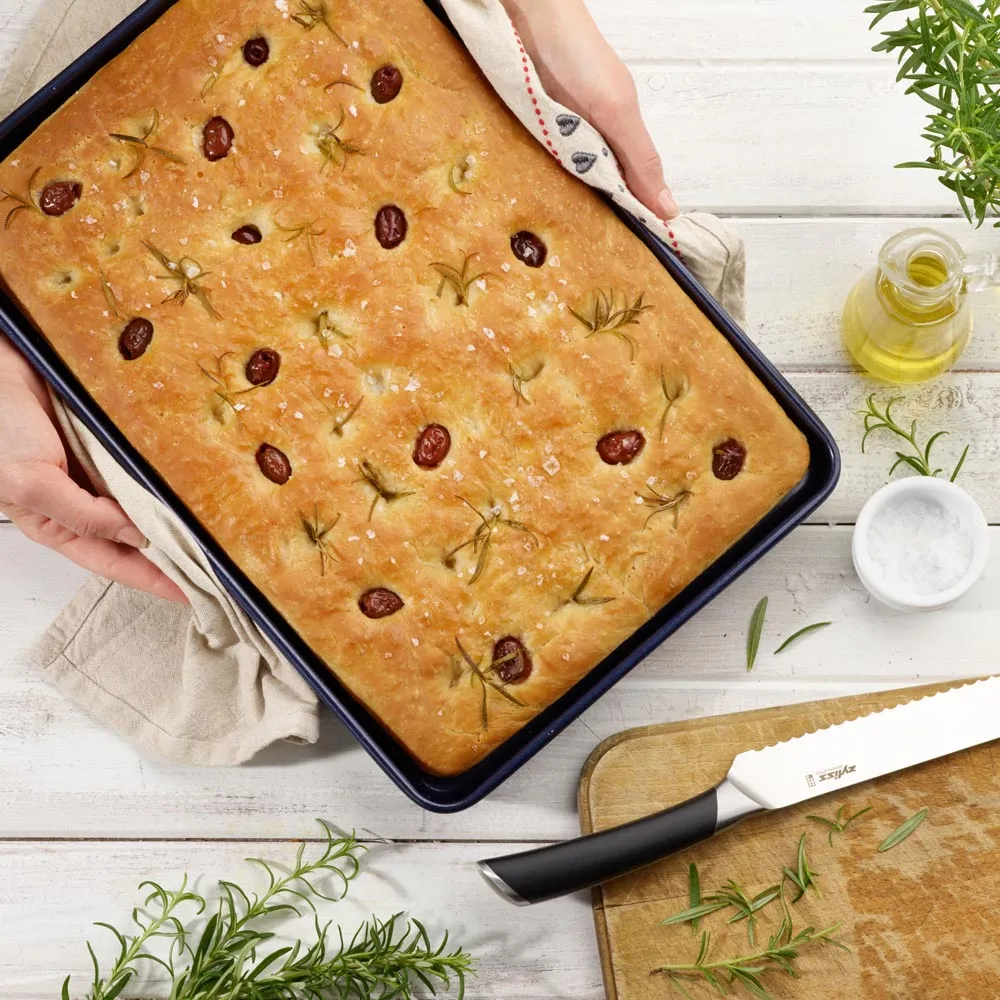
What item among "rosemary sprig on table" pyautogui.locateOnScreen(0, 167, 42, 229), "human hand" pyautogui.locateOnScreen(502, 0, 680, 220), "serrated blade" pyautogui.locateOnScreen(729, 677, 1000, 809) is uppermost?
"rosemary sprig on table" pyautogui.locateOnScreen(0, 167, 42, 229)

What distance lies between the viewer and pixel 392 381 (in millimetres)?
1388

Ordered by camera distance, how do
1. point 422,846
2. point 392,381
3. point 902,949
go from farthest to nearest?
point 422,846 → point 902,949 → point 392,381

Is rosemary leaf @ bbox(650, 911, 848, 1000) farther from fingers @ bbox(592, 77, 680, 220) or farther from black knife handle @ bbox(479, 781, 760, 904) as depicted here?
fingers @ bbox(592, 77, 680, 220)

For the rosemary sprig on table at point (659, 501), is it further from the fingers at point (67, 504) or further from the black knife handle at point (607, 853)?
the fingers at point (67, 504)

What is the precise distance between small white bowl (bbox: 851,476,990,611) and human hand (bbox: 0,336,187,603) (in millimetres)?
1016

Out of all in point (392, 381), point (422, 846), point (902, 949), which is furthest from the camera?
point (422, 846)

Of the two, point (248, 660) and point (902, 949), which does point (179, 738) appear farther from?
point (902, 949)

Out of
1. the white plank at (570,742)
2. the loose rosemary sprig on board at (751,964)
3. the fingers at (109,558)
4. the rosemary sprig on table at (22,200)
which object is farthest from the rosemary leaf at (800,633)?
the rosemary sprig on table at (22,200)

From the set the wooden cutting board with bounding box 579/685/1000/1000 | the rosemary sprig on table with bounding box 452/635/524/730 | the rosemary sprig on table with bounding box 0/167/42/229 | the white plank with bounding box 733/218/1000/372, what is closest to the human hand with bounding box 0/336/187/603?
the rosemary sprig on table with bounding box 0/167/42/229

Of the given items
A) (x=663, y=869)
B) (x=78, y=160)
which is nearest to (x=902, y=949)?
(x=663, y=869)

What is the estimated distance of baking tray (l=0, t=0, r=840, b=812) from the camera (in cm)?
141

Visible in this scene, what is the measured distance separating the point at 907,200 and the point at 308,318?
3.27 feet

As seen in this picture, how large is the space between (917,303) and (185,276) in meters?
1.01

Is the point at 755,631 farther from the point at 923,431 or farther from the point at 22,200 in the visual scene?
the point at 22,200
